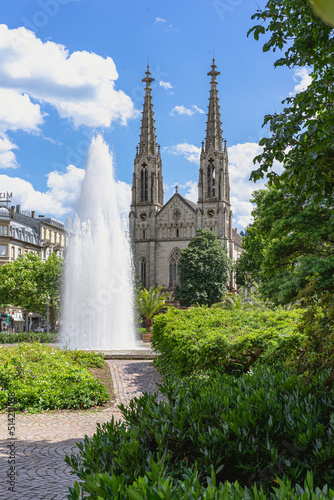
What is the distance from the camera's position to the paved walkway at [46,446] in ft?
20.1

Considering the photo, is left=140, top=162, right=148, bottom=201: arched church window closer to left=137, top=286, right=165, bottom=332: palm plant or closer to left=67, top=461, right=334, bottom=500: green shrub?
left=137, top=286, right=165, bottom=332: palm plant

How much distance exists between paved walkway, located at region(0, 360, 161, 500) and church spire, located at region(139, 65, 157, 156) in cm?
7119

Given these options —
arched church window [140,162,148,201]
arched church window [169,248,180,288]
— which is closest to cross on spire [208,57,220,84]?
arched church window [140,162,148,201]

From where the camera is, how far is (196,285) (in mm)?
66062

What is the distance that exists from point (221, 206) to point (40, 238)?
3161cm

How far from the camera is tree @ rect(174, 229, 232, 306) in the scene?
65.4 m

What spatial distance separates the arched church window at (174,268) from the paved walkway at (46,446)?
210 feet

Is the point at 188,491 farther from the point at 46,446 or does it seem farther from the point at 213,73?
the point at 213,73

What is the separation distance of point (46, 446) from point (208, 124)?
256 feet

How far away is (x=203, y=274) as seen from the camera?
218 feet

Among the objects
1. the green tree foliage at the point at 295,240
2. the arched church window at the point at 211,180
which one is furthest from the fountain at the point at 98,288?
the arched church window at the point at 211,180

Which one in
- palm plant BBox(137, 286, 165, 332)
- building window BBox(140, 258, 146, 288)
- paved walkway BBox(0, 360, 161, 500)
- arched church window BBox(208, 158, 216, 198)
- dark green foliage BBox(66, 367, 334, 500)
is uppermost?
arched church window BBox(208, 158, 216, 198)

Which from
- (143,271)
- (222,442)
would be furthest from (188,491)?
(143,271)

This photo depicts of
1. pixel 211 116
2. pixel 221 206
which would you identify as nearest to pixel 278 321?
pixel 221 206
